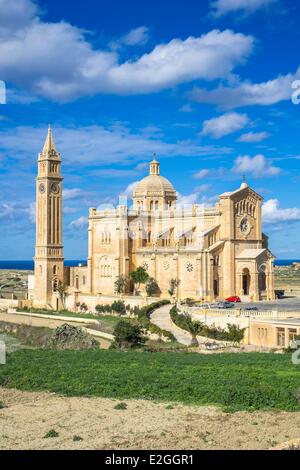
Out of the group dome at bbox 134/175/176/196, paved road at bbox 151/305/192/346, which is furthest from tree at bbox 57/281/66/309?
paved road at bbox 151/305/192/346

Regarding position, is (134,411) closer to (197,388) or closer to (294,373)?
(197,388)

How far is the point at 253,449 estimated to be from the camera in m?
18.1

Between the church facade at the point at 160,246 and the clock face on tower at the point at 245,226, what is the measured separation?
4 cm

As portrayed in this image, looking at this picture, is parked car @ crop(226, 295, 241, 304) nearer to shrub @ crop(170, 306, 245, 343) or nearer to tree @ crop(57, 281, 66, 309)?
shrub @ crop(170, 306, 245, 343)

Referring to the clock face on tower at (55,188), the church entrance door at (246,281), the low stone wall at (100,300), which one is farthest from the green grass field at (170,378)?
the clock face on tower at (55,188)

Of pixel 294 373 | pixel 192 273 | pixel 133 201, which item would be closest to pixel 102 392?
pixel 294 373

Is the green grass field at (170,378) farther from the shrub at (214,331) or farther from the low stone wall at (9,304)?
the low stone wall at (9,304)

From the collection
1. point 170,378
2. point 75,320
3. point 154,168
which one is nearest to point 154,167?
point 154,168

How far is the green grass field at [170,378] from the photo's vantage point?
23.8m

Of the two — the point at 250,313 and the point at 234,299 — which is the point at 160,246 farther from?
the point at 250,313

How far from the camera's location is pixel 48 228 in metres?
65.5

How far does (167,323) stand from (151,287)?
500 inches

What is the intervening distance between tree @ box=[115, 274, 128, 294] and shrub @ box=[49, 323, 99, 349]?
17.8 m

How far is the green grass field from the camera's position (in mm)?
23750
